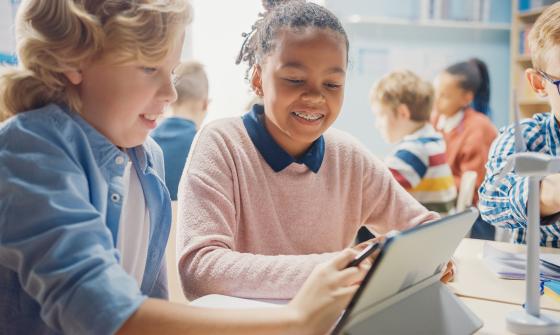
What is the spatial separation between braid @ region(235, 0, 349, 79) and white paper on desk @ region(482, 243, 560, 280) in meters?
0.55

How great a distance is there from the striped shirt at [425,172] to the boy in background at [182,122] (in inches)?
38.5

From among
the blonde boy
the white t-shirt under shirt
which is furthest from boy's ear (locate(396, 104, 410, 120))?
the white t-shirt under shirt

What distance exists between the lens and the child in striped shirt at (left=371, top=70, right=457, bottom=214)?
8.68ft

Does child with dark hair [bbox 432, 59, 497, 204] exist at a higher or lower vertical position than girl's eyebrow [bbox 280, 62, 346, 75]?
lower

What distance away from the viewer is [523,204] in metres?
1.28

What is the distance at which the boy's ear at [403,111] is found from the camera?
2.91 m

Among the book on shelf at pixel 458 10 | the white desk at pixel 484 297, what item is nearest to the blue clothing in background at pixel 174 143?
the white desk at pixel 484 297

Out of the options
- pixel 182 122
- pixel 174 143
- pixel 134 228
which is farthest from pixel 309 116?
pixel 182 122

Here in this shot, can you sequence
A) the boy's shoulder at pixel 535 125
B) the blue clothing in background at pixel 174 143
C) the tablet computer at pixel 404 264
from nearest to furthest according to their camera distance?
the tablet computer at pixel 404 264 < the boy's shoulder at pixel 535 125 < the blue clothing in background at pixel 174 143

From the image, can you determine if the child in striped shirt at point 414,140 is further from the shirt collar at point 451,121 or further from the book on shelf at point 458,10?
the book on shelf at point 458,10

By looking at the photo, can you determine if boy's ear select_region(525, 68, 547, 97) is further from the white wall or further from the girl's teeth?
the white wall

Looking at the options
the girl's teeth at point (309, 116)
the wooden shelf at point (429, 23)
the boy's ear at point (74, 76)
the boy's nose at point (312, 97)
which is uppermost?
the wooden shelf at point (429, 23)

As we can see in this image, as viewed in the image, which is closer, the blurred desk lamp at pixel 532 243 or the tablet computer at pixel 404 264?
the tablet computer at pixel 404 264

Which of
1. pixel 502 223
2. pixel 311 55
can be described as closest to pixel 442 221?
pixel 311 55
